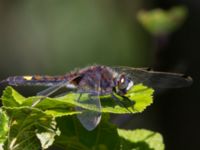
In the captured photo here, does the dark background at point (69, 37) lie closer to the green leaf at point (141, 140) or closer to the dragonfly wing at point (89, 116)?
the green leaf at point (141, 140)

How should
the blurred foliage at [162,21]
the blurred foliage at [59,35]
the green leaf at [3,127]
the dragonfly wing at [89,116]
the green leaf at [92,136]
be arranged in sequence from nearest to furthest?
the green leaf at [3,127], the dragonfly wing at [89,116], the green leaf at [92,136], the blurred foliage at [162,21], the blurred foliage at [59,35]

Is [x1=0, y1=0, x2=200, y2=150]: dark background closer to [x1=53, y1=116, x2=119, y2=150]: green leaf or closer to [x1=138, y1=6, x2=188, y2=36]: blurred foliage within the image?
[x1=138, y1=6, x2=188, y2=36]: blurred foliage

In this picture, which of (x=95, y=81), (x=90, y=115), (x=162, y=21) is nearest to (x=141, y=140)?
(x=95, y=81)

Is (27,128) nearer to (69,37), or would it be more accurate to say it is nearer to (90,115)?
(90,115)

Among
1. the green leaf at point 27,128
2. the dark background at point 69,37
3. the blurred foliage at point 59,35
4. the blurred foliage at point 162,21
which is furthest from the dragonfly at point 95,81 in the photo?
the blurred foliage at point 59,35

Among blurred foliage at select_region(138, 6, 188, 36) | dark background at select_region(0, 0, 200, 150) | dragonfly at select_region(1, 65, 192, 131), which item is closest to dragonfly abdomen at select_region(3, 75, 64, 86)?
dragonfly at select_region(1, 65, 192, 131)

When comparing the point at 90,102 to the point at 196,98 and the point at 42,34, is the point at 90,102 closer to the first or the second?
the point at 196,98
